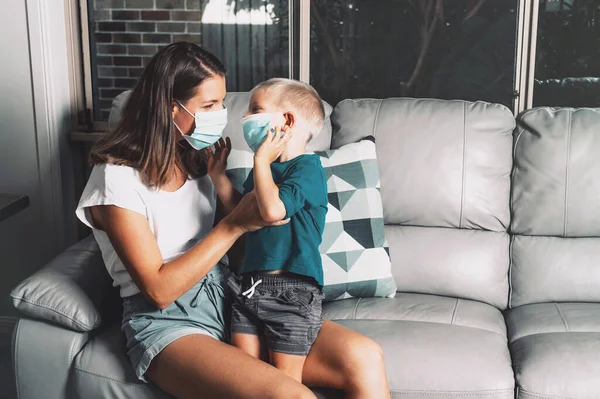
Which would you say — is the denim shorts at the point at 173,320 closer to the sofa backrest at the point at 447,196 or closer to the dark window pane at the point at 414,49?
the sofa backrest at the point at 447,196

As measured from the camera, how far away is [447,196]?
7.23 feet

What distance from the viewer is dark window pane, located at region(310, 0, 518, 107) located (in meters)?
2.61

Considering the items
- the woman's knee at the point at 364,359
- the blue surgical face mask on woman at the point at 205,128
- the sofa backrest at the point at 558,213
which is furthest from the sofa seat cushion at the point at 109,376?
the sofa backrest at the point at 558,213

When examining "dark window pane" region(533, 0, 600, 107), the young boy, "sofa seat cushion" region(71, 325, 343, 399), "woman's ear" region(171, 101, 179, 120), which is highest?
"dark window pane" region(533, 0, 600, 107)

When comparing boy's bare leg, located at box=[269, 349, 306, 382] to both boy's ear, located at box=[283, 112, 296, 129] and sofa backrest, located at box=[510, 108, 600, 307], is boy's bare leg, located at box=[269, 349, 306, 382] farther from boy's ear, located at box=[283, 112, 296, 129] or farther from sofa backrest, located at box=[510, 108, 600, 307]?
sofa backrest, located at box=[510, 108, 600, 307]

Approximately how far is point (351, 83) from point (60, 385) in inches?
62.0

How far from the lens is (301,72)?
274 centimetres

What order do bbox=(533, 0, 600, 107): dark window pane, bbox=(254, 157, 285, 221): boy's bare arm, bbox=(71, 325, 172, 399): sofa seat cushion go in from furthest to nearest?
bbox=(533, 0, 600, 107): dark window pane
bbox=(71, 325, 172, 399): sofa seat cushion
bbox=(254, 157, 285, 221): boy's bare arm

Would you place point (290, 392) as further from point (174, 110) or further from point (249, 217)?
point (174, 110)

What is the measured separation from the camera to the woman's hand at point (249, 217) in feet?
5.38

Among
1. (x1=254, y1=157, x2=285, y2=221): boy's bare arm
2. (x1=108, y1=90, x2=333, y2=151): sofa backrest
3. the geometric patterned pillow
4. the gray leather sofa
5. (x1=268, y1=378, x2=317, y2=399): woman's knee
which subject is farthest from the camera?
(x1=108, y1=90, x2=333, y2=151): sofa backrest

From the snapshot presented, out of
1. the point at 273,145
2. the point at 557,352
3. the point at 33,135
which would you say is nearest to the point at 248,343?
the point at 273,145

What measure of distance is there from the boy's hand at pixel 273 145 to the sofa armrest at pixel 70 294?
2.05 ft

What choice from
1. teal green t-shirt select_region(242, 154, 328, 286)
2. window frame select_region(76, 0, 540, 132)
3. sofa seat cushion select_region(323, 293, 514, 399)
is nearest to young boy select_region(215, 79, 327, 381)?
teal green t-shirt select_region(242, 154, 328, 286)
